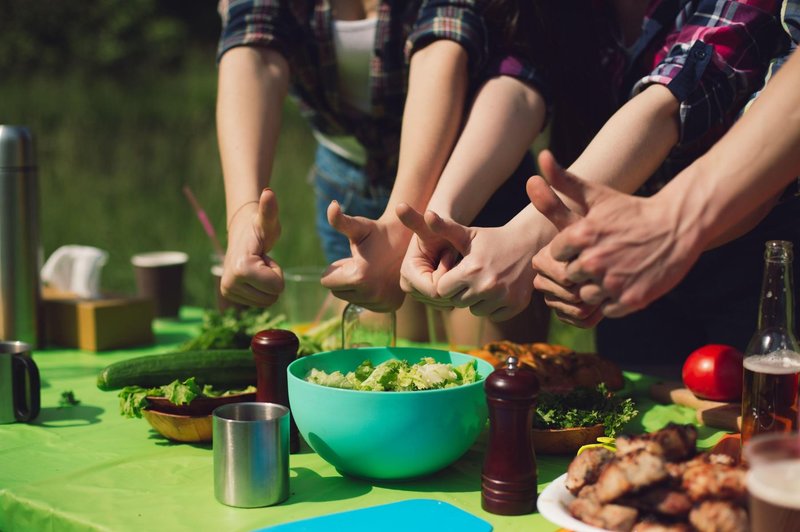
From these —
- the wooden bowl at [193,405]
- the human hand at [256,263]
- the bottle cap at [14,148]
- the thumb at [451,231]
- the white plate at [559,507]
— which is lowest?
the wooden bowl at [193,405]

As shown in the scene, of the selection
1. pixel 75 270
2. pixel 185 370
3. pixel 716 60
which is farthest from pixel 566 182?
pixel 75 270

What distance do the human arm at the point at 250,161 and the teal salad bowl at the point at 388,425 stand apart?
0.27 metres

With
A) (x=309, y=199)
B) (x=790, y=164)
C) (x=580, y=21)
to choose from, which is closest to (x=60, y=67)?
(x=309, y=199)

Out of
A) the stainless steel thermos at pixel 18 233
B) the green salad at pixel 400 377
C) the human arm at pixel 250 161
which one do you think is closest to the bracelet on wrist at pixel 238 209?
the human arm at pixel 250 161

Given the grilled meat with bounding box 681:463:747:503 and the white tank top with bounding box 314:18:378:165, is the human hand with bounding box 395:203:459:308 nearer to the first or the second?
the grilled meat with bounding box 681:463:747:503

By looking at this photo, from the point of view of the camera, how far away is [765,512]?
0.87 metres

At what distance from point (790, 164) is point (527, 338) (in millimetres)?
1008

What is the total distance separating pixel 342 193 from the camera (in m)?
2.38

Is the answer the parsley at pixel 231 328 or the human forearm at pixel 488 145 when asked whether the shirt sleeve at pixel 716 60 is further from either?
the parsley at pixel 231 328

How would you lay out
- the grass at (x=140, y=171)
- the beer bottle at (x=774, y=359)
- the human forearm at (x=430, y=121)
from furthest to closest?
1. the grass at (x=140, y=171)
2. the human forearm at (x=430, y=121)
3. the beer bottle at (x=774, y=359)

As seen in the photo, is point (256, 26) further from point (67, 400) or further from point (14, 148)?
point (67, 400)

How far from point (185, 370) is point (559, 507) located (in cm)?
74

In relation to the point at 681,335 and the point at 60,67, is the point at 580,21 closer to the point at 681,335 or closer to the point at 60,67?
the point at 681,335

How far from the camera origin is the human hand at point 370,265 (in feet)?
4.76
